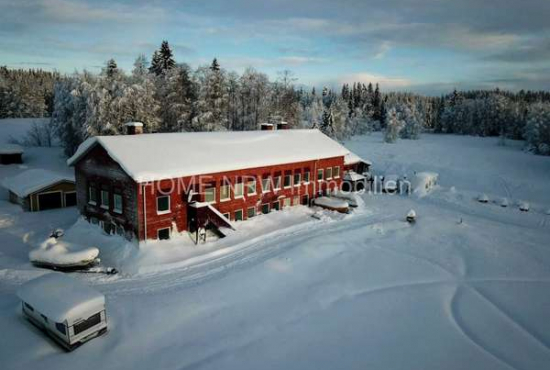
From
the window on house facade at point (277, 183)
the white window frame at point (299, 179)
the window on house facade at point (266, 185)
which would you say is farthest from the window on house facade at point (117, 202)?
the white window frame at point (299, 179)

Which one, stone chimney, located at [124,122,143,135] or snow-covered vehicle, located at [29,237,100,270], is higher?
stone chimney, located at [124,122,143,135]

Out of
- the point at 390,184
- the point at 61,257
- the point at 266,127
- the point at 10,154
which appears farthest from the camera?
the point at 10,154

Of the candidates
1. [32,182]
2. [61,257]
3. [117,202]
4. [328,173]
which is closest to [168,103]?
[32,182]

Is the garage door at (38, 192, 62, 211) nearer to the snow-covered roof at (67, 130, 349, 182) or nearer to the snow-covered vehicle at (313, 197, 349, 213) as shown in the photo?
the snow-covered roof at (67, 130, 349, 182)

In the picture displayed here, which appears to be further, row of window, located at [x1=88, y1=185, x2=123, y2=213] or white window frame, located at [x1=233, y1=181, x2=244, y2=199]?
white window frame, located at [x1=233, y1=181, x2=244, y2=199]

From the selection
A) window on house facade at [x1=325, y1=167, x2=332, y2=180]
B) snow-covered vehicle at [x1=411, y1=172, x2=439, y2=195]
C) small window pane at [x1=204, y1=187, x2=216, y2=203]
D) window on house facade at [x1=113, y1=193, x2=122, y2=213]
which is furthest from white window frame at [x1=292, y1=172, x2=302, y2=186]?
snow-covered vehicle at [x1=411, y1=172, x2=439, y2=195]

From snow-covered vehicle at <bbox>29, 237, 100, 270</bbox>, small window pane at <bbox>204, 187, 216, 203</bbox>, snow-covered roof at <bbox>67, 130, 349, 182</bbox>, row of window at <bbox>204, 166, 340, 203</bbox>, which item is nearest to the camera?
snow-covered vehicle at <bbox>29, 237, 100, 270</bbox>

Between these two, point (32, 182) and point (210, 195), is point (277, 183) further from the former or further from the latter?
point (32, 182)
